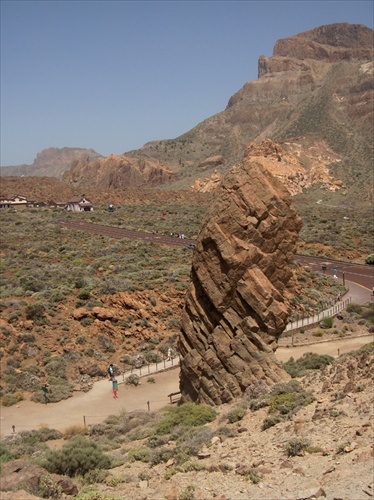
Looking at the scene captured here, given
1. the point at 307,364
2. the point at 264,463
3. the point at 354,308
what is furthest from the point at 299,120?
the point at 264,463

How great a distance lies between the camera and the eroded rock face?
49.0ft


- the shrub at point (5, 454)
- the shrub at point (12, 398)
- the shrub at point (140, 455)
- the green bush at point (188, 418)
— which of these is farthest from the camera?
the shrub at point (12, 398)

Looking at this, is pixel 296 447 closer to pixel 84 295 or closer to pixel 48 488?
pixel 48 488

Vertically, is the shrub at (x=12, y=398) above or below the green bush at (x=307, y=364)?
below

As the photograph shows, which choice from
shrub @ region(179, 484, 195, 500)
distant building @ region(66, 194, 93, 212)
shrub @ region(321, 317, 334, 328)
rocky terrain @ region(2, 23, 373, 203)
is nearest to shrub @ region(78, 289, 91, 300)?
shrub @ region(321, 317, 334, 328)

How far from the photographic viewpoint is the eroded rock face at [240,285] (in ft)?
49.0

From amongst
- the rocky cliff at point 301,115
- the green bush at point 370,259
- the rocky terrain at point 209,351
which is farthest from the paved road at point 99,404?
the rocky cliff at point 301,115

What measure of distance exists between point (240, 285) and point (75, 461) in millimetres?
6162

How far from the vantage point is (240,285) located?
A: 15.2 metres

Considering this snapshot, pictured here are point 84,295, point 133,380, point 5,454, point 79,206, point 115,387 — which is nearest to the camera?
point 5,454

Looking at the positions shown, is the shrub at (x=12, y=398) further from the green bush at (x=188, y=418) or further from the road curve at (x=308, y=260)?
the road curve at (x=308, y=260)

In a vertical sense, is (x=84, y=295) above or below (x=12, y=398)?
above

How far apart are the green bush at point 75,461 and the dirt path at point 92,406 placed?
6.05 metres

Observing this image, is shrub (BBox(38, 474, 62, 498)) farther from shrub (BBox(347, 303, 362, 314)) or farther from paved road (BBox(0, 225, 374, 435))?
shrub (BBox(347, 303, 362, 314))
